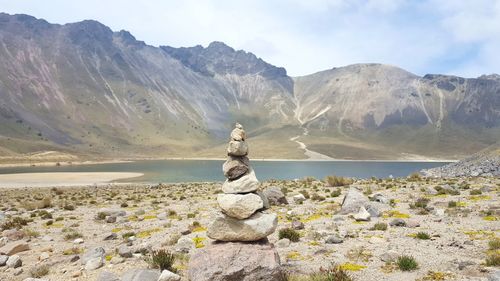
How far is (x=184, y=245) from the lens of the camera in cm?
1769

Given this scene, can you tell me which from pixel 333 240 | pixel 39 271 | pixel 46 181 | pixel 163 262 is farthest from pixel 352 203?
pixel 46 181

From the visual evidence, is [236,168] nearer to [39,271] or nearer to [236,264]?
[236,264]

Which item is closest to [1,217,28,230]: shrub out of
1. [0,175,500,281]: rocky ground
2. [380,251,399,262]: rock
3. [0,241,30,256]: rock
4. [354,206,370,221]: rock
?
[0,175,500,281]: rocky ground

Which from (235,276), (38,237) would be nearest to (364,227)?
(235,276)

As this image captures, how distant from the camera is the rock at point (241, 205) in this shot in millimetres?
13289

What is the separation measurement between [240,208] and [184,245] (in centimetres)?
574

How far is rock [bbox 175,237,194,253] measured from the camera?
1685 cm

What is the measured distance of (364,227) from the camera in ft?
64.4

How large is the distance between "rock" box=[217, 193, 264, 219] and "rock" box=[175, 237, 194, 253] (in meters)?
4.57

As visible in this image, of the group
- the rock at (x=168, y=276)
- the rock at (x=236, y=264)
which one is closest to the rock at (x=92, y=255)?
the rock at (x=168, y=276)

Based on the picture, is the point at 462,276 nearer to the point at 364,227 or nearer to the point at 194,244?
the point at 364,227

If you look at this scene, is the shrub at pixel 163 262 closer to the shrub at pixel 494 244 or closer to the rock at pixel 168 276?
the rock at pixel 168 276

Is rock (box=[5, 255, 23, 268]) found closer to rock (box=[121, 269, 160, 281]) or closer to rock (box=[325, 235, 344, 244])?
rock (box=[121, 269, 160, 281])

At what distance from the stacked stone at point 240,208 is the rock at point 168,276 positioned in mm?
1790
